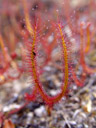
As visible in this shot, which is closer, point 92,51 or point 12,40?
point 92,51

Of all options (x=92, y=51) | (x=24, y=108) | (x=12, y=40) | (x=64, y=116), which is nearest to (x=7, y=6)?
(x=12, y=40)

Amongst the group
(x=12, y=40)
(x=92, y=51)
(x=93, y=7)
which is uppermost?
(x=93, y=7)

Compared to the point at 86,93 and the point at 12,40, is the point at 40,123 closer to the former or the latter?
the point at 86,93

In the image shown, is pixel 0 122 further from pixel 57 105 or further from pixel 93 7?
pixel 93 7

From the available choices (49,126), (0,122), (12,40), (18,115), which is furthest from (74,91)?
(12,40)

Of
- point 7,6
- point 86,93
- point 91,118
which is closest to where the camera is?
point 91,118

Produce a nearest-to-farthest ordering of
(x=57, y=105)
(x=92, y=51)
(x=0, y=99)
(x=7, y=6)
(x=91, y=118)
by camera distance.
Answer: (x=91, y=118) < (x=57, y=105) < (x=0, y=99) < (x=92, y=51) < (x=7, y=6)

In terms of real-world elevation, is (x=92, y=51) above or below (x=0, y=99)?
above

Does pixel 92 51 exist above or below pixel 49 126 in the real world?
above

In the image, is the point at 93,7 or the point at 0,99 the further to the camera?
the point at 93,7
